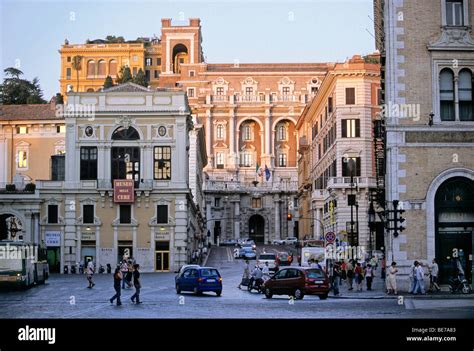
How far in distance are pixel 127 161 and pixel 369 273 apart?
30415 millimetres

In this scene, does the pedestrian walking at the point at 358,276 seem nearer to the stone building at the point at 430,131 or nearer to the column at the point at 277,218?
the stone building at the point at 430,131

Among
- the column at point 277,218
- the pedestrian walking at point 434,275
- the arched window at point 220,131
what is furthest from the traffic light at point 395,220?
the arched window at point 220,131

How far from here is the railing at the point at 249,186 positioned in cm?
11332

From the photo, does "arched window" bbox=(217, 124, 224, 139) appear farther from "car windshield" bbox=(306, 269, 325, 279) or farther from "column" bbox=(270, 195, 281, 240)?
"car windshield" bbox=(306, 269, 325, 279)

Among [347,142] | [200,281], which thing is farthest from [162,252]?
[200,281]

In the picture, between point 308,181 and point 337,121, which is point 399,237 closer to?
point 337,121

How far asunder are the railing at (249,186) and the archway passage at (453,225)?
90770 millimetres

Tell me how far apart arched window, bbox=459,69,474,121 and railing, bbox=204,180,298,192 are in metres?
92.3

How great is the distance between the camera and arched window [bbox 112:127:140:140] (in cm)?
5922

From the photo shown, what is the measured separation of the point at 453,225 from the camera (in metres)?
19.9

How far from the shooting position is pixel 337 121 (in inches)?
2354

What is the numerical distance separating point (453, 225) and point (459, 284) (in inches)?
53.8

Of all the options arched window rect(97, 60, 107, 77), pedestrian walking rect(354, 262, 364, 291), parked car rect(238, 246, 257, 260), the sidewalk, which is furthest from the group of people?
parked car rect(238, 246, 257, 260)
